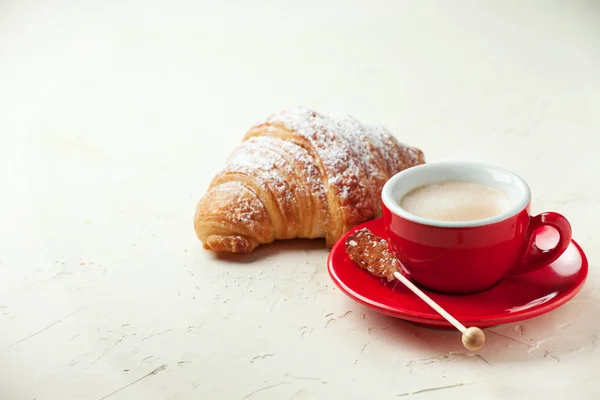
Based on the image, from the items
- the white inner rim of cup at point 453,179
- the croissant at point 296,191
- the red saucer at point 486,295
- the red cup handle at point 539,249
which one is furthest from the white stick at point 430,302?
the croissant at point 296,191

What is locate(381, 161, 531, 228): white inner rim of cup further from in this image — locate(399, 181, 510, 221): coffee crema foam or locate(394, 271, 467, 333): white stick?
locate(394, 271, 467, 333): white stick

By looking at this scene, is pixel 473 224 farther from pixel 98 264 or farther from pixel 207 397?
pixel 98 264

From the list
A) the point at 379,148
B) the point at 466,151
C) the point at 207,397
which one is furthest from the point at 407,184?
the point at 466,151

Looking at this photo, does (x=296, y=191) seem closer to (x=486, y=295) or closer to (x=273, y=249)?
(x=273, y=249)

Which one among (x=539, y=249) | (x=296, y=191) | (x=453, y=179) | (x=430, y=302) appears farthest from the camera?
(x=296, y=191)

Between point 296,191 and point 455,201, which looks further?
point 296,191

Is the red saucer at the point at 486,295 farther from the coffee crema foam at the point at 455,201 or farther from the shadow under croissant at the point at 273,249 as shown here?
the shadow under croissant at the point at 273,249

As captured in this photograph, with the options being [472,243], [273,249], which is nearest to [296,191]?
[273,249]
